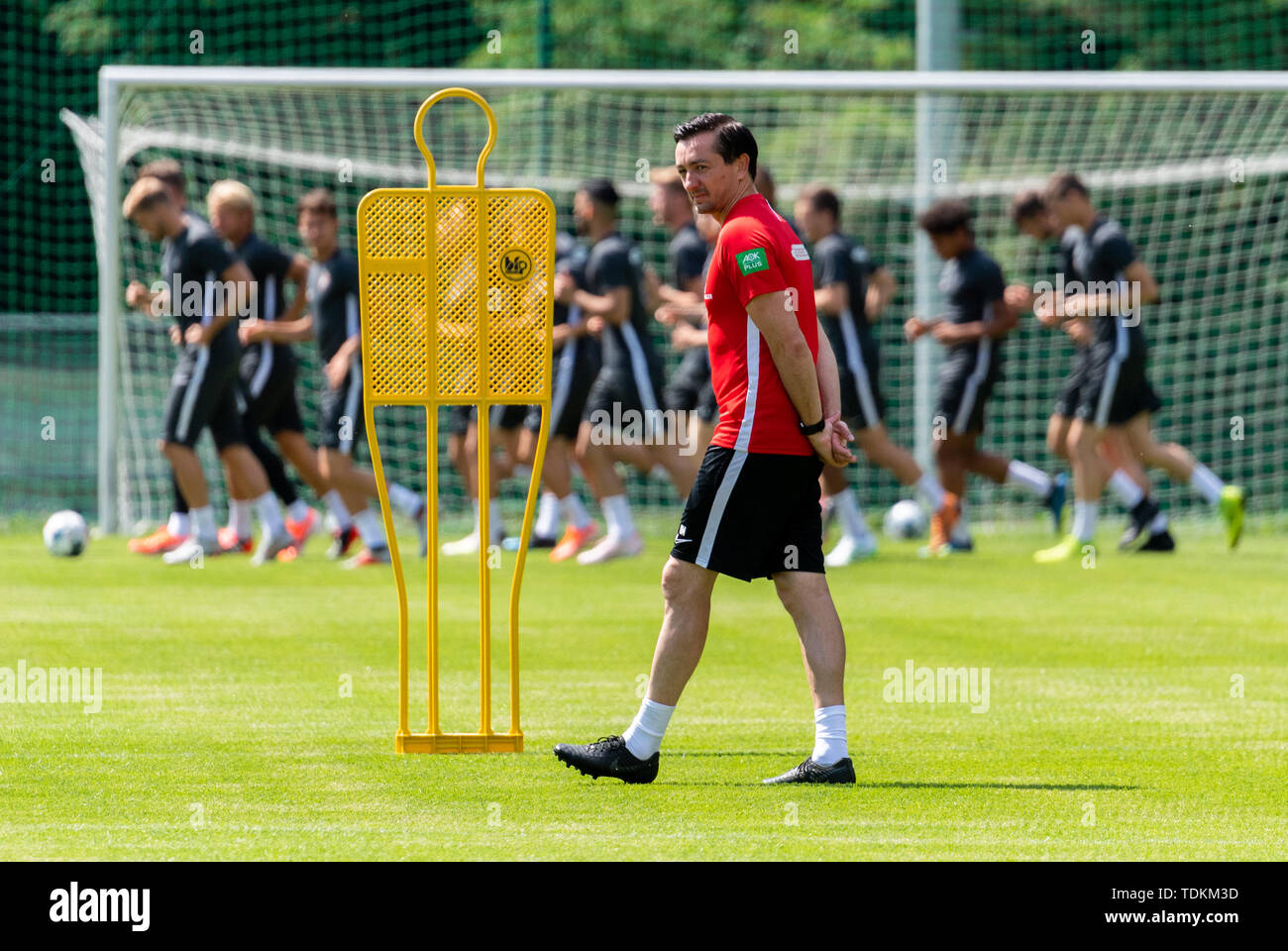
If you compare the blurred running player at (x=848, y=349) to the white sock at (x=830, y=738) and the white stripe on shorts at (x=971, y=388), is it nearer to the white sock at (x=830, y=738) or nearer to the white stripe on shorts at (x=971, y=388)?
the white stripe on shorts at (x=971, y=388)

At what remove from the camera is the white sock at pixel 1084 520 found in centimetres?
1392

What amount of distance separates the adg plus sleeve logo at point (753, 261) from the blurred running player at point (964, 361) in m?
8.77

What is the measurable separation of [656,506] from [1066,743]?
13.0 metres

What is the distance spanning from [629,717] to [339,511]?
7162 mm

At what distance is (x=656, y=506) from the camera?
19.6 meters

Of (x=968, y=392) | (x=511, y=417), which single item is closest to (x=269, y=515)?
(x=511, y=417)

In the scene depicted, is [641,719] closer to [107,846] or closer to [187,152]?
[107,846]

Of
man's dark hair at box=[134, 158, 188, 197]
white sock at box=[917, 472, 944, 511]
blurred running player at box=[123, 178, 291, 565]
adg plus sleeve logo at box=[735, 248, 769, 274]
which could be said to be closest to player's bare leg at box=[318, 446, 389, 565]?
blurred running player at box=[123, 178, 291, 565]

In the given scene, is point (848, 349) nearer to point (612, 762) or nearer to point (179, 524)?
point (179, 524)

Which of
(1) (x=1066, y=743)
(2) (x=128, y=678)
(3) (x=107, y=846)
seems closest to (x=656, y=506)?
(2) (x=128, y=678)

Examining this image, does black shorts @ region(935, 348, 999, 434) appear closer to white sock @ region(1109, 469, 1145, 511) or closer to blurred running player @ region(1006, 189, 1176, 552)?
blurred running player @ region(1006, 189, 1176, 552)

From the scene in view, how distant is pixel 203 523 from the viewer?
13.7m

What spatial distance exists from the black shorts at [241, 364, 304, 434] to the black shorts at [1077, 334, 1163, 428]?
5686 millimetres

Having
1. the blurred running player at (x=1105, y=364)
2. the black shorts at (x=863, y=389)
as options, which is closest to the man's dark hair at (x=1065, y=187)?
the blurred running player at (x=1105, y=364)
